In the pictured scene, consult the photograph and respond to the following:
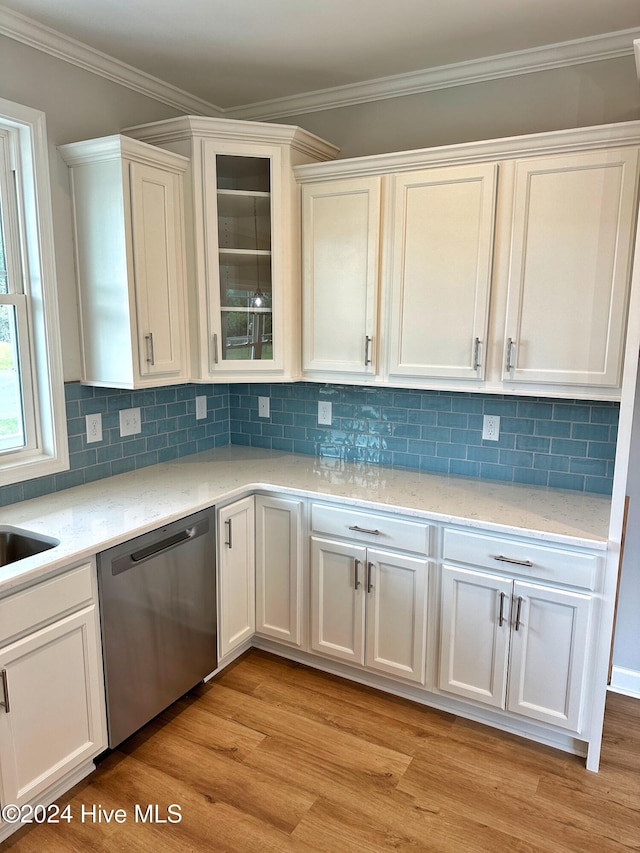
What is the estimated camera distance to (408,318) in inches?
100

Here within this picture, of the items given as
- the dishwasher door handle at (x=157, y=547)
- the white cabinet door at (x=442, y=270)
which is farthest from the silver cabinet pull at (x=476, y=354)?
the dishwasher door handle at (x=157, y=547)

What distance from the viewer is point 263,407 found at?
3365 mm

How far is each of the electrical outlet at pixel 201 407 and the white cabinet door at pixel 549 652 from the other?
189 cm

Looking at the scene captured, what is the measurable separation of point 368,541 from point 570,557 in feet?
2.61

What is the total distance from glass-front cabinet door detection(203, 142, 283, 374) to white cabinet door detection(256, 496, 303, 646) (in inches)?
27.0

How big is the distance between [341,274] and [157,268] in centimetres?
82

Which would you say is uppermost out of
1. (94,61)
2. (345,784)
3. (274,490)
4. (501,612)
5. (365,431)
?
(94,61)

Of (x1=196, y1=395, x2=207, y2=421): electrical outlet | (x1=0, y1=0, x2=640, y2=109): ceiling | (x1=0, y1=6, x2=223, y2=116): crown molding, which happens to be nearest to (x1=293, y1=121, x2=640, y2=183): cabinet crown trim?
(x1=0, y1=0, x2=640, y2=109): ceiling

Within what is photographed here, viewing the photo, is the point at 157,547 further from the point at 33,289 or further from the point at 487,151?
the point at 487,151

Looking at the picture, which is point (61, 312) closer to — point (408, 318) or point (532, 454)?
point (408, 318)

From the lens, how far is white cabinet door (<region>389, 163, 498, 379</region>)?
2.35m

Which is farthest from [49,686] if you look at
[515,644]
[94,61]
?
[94,61]

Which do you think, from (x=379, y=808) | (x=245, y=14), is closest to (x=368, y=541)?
(x=379, y=808)

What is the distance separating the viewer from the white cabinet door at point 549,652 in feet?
6.88
